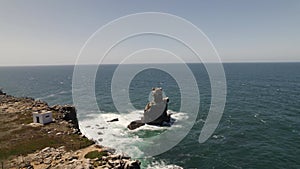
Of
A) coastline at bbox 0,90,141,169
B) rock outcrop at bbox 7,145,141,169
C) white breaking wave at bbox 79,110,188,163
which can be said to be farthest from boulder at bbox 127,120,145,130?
rock outcrop at bbox 7,145,141,169

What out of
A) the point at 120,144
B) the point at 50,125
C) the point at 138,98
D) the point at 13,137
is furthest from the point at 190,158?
the point at 138,98

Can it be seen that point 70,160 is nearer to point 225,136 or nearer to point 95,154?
point 95,154

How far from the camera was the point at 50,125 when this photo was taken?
137 ft

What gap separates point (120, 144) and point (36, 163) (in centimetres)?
2956

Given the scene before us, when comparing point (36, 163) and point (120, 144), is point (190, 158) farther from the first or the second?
point (36, 163)

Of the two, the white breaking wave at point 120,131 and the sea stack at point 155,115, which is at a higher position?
the sea stack at point 155,115

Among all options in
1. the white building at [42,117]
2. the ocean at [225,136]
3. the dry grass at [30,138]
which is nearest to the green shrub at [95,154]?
the dry grass at [30,138]

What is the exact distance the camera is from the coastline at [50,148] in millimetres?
26656

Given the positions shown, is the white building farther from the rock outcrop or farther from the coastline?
the rock outcrop

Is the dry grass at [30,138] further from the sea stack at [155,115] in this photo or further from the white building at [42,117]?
the sea stack at [155,115]

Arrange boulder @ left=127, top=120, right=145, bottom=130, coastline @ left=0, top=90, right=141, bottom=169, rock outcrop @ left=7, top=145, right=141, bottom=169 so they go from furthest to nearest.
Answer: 1. boulder @ left=127, top=120, right=145, bottom=130
2. coastline @ left=0, top=90, right=141, bottom=169
3. rock outcrop @ left=7, top=145, right=141, bottom=169

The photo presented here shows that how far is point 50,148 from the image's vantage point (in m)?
31.0

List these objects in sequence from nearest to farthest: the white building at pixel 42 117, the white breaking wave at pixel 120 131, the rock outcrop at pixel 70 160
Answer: the rock outcrop at pixel 70 160 < the white building at pixel 42 117 < the white breaking wave at pixel 120 131

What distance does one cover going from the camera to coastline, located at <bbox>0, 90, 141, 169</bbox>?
26.7 meters
